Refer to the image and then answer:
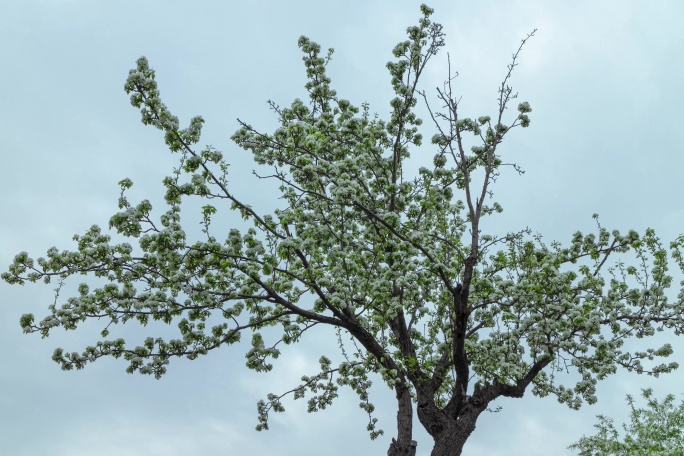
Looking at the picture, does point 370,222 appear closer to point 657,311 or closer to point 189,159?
point 189,159

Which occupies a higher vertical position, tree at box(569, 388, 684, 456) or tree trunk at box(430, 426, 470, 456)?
tree at box(569, 388, 684, 456)

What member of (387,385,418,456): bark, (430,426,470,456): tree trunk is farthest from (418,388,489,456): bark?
(387,385,418,456): bark

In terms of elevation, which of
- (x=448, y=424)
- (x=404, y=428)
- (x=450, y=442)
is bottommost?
(x=450, y=442)

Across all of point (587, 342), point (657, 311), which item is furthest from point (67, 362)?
point (657, 311)

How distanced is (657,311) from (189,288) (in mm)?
13093

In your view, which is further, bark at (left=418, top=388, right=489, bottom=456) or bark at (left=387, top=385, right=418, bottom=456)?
bark at (left=387, top=385, right=418, bottom=456)

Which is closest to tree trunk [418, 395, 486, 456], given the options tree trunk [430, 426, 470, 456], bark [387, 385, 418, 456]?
tree trunk [430, 426, 470, 456]

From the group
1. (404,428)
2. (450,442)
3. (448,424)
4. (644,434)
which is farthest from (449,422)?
(644,434)

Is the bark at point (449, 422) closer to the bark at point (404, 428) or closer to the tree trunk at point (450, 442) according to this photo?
the tree trunk at point (450, 442)

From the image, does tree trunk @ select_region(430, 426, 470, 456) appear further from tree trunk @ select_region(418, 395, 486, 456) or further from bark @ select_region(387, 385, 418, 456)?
bark @ select_region(387, 385, 418, 456)

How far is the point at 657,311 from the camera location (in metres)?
18.2

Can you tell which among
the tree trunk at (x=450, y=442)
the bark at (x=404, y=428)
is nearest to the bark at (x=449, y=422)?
the tree trunk at (x=450, y=442)

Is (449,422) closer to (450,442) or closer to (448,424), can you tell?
(448,424)

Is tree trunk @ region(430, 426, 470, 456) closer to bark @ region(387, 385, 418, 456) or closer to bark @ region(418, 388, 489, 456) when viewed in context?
bark @ region(418, 388, 489, 456)
